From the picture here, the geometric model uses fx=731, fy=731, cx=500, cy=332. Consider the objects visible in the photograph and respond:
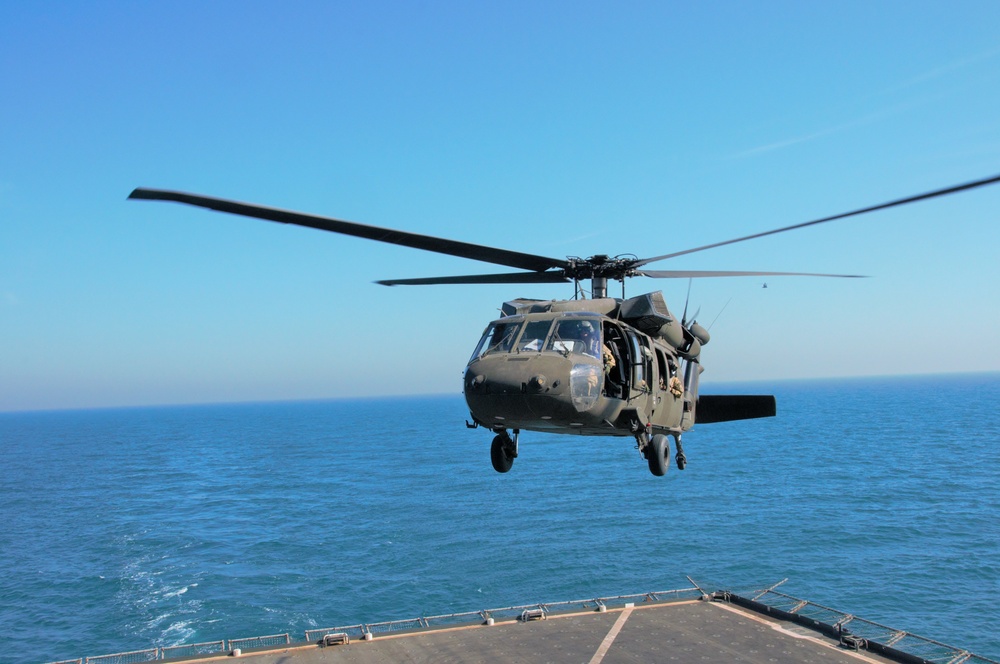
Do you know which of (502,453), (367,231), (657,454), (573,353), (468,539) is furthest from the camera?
(468,539)

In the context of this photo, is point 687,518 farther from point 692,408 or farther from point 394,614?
point 692,408

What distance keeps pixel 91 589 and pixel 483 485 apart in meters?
41.8

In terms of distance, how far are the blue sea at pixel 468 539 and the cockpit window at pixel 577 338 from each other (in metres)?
34.3

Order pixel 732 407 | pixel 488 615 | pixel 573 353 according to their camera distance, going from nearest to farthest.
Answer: pixel 573 353 → pixel 732 407 → pixel 488 615

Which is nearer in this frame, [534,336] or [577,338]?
[577,338]

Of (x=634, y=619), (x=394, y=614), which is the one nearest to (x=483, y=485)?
(x=394, y=614)

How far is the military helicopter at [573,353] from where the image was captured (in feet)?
36.8

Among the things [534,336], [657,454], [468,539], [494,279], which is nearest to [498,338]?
[534,336]

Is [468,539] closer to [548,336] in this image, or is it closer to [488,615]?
[488,615]

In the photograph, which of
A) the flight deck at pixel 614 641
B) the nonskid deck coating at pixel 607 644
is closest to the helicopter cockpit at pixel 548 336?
the flight deck at pixel 614 641

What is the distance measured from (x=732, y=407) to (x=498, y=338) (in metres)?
7.58

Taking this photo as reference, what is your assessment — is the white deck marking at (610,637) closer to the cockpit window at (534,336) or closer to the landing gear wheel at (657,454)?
the landing gear wheel at (657,454)

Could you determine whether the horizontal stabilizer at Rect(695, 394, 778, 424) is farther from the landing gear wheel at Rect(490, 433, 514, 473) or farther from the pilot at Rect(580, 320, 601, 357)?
the pilot at Rect(580, 320, 601, 357)

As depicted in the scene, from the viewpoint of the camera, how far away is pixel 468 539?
58438mm
